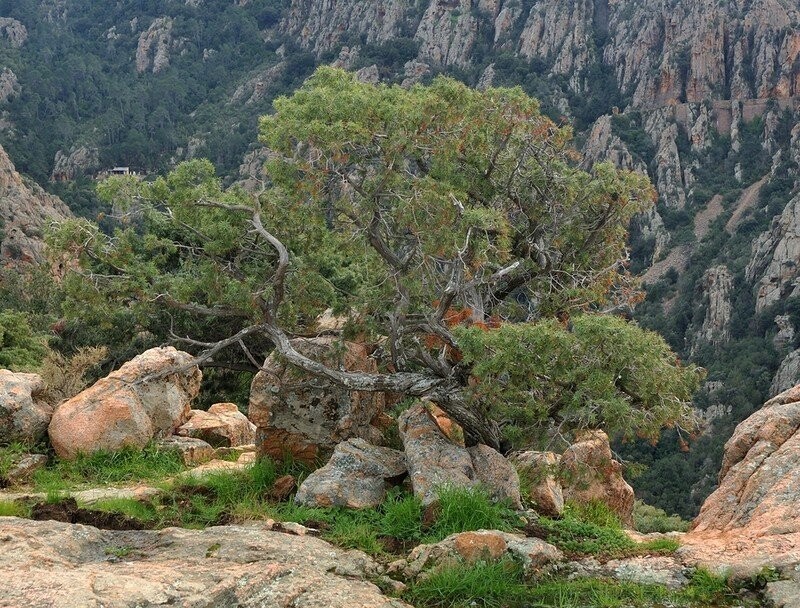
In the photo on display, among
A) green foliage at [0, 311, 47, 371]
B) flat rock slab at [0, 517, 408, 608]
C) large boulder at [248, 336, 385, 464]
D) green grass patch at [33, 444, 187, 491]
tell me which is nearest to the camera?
flat rock slab at [0, 517, 408, 608]

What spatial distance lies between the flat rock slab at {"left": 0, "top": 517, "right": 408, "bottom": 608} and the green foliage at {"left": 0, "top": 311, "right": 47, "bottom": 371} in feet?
47.2

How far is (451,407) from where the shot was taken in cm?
864

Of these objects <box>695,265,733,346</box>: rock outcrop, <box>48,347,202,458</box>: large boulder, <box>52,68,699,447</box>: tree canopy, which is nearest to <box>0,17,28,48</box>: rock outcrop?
<box>695,265,733,346</box>: rock outcrop

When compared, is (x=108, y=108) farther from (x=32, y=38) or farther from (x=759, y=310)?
(x=759, y=310)

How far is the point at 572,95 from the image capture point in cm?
11381

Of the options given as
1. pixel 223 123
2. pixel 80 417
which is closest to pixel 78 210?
pixel 223 123

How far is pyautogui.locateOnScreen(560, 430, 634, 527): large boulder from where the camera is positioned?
9.51 meters

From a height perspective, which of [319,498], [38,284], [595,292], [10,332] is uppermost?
[595,292]

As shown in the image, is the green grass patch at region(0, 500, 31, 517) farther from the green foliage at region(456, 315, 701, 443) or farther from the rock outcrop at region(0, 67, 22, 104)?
the rock outcrop at region(0, 67, 22, 104)

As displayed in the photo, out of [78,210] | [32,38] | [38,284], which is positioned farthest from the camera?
[32,38]

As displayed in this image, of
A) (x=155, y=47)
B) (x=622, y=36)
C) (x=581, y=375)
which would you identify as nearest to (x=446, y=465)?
(x=581, y=375)

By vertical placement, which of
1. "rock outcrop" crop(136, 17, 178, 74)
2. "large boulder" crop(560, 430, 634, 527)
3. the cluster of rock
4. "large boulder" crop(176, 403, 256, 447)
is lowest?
"large boulder" crop(176, 403, 256, 447)

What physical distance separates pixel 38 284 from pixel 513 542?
121 ft

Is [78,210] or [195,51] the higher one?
[195,51]
